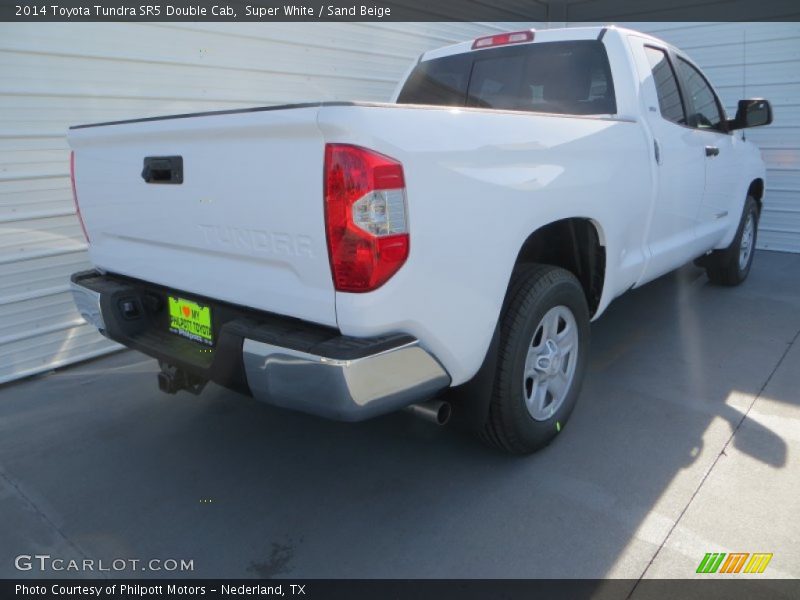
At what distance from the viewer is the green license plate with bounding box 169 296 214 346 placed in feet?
7.76

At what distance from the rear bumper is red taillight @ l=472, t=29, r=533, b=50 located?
93.5 inches

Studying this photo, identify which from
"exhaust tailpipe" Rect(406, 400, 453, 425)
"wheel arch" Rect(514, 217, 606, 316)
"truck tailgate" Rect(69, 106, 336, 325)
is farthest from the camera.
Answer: "wheel arch" Rect(514, 217, 606, 316)

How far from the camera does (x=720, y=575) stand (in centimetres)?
212

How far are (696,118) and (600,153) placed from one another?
175 centimetres

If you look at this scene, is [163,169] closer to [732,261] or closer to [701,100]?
[701,100]

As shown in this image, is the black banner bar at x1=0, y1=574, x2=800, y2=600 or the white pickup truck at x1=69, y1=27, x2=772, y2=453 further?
the black banner bar at x1=0, y1=574, x2=800, y2=600

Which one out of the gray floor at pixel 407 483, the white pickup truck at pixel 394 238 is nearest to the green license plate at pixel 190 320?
the white pickup truck at pixel 394 238

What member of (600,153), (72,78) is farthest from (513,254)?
(72,78)

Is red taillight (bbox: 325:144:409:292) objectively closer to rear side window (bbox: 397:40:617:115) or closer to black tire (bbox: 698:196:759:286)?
rear side window (bbox: 397:40:617:115)

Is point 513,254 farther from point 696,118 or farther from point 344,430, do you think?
point 696,118

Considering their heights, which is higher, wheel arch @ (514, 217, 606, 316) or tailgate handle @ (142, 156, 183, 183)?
tailgate handle @ (142, 156, 183, 183)
